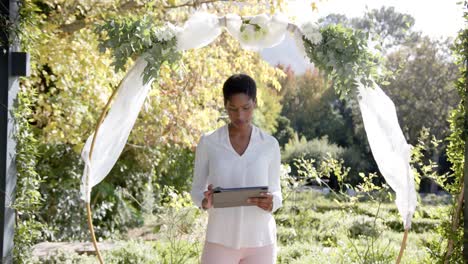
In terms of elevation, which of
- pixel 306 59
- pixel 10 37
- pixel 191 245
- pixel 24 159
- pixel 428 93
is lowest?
pixel 191 245

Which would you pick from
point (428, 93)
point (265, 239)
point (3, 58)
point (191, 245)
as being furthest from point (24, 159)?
point (428, 93)

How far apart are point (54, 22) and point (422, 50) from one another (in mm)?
11735

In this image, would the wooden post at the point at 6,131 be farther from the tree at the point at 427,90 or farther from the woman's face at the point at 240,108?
the tree at the point at 427,90

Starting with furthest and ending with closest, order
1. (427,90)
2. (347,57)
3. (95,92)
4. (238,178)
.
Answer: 1. (427,90)
2. (95,92)
3. (347,57)
4. (238,178)

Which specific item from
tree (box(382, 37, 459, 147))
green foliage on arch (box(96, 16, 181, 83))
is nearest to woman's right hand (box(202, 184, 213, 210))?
green foliage on arch (box(96, 16, 181, 83))

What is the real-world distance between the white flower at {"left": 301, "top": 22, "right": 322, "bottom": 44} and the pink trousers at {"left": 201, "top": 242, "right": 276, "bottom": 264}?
1012 millimetres

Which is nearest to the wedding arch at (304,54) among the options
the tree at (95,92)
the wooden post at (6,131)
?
the wooden post at (6,131)

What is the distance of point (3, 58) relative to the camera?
376cm

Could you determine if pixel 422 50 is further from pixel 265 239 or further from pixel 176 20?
pixel 265 239

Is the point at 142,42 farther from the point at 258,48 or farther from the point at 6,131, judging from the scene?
the point at 6,131

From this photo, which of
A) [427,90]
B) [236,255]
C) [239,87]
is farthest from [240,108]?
[427,90]

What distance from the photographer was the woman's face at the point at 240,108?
2492 millimetres

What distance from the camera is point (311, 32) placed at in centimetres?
302

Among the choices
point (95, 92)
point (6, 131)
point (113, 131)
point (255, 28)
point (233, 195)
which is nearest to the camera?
point (233, 195)
